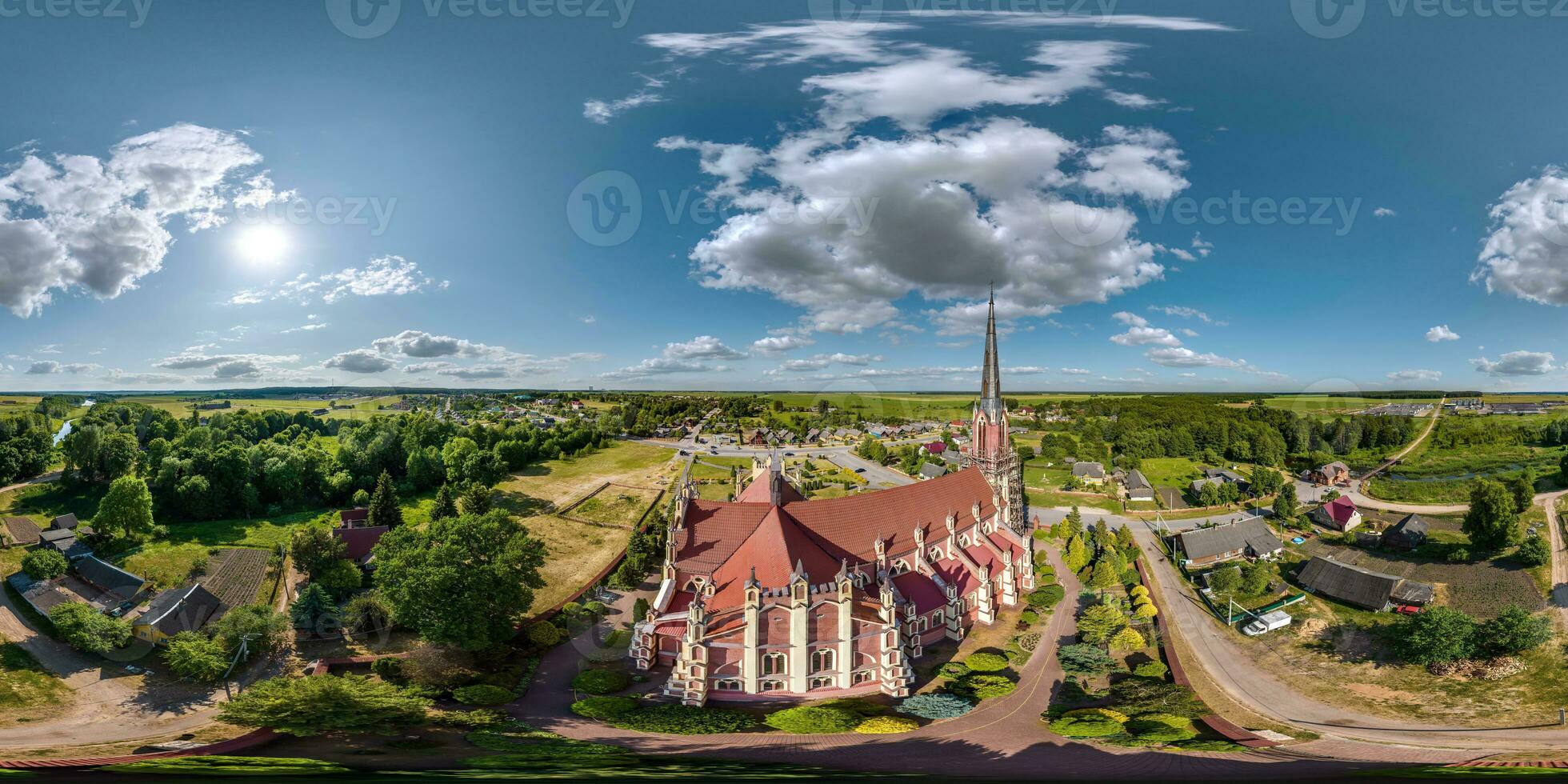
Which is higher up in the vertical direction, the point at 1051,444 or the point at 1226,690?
the point at 1051,444

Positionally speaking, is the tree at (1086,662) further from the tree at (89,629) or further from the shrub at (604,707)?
the tree at (89,629)

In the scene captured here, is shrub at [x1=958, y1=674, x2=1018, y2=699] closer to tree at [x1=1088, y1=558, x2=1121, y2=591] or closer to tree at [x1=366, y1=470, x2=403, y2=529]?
tree at [x1=1088, y1=558, x2=1121, y2=591]

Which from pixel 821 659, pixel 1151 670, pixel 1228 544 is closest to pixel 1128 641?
pixel 1151 670

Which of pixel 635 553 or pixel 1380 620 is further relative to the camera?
pixel 635 553

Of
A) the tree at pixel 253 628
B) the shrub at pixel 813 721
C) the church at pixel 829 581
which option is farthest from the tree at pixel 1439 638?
the tree at pixel 253 628

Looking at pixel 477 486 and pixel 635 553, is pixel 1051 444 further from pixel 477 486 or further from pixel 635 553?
pixel 477 486

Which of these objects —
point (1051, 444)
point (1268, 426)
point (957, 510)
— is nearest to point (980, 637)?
point (957, 510)

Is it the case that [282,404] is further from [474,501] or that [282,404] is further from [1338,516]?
[1338,516]

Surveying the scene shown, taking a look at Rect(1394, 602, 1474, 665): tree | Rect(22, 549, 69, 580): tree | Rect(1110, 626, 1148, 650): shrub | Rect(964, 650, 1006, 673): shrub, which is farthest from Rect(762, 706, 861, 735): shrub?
Rect(22, 549, 69, 580): tree
